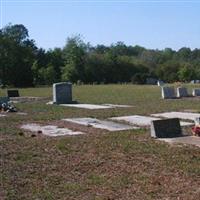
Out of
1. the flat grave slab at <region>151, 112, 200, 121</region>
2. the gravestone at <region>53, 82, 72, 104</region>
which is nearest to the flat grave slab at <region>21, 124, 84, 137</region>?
the flat grave slab at <region>151, 112, 200, 121</region>

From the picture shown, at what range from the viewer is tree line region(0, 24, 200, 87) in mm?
67625

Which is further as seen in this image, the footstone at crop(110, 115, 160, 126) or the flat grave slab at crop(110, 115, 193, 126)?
the footstone at crop(110, 115, 160, 126)

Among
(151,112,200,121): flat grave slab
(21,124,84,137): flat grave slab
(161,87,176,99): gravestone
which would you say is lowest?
(151,112,200,121): flat grave slab

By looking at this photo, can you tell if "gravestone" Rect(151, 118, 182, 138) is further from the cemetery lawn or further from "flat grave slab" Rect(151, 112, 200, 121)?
"flat grave slab" Rect(151, 112, 200, 121)

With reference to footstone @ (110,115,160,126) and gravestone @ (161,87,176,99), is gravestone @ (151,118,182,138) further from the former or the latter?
gravestone @ (161,87,176,99)

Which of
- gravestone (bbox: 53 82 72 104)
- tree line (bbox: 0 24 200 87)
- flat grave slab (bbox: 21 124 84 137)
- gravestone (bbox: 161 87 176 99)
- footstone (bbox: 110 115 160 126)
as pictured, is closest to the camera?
flat grave slab (bbox: 21 124 84 137)

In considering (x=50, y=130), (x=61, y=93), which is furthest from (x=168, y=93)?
(x=50, y=130)

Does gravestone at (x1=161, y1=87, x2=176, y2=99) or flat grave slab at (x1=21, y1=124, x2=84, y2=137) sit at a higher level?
gravestone at (x1=161, y1=87, x2=176, y2=99)

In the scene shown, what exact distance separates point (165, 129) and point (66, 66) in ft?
224

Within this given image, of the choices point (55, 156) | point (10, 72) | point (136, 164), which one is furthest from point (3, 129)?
point (10, 72)

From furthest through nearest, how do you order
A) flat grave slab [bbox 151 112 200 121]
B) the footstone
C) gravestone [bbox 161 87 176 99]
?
gravestone [bbox 161 87 176 99], flat grave slab [bbox 151 112 200 121], the footstone

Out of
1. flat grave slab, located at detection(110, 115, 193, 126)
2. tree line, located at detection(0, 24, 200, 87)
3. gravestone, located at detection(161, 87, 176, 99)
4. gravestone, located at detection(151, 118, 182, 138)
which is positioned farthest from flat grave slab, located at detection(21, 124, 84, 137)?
tree line, located at detection(0, 24, 200, 87)

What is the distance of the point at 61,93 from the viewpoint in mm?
23812

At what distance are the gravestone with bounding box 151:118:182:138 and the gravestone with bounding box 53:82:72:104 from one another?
12362 millimetres
